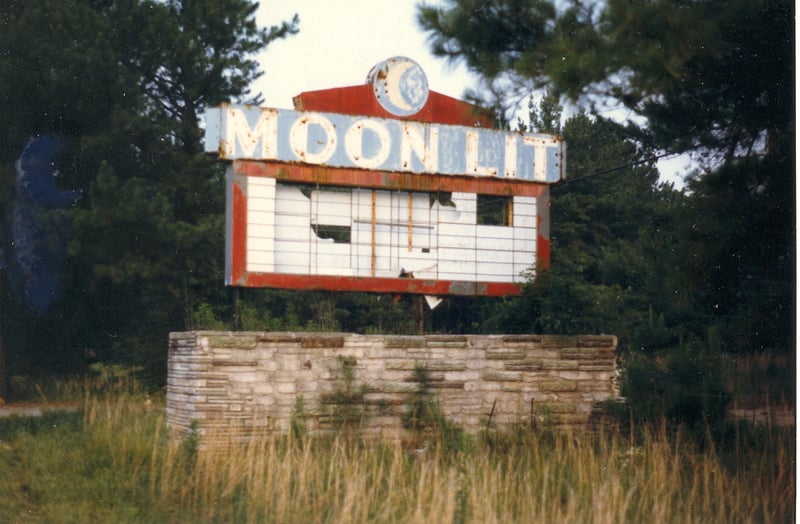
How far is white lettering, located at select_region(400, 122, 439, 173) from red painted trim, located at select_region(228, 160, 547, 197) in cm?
16

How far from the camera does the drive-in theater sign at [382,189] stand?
1468 centimetres

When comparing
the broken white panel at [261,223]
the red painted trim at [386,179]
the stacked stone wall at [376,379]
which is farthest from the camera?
the red painted trim at [386,179]

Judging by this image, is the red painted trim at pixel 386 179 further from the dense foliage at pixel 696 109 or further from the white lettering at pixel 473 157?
the dense foliage at pixel 696 109

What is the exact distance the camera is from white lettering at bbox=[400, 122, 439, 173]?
50.6ft

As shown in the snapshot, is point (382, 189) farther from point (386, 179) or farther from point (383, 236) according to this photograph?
point (383, 236)

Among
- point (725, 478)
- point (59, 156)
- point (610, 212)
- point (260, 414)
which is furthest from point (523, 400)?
point (610, 212)

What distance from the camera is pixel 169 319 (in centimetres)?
2436

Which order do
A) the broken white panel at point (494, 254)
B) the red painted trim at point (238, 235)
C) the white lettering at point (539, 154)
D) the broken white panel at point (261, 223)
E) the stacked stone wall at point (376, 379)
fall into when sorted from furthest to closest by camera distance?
the white lettering at point (539, 154)
the broken white panel at point (494, 254)
the broken white panel at point (261, 223)
the red painted trim at point (238, 235)
the stacked stone wall at point (376, 379)

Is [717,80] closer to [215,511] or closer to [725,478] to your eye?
[725,478]

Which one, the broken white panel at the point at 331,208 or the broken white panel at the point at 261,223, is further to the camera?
the broken white panel at the point at 331,208

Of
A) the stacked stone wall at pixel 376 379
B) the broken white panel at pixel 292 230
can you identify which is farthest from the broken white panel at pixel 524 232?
the broken white panel at pixel 292 230

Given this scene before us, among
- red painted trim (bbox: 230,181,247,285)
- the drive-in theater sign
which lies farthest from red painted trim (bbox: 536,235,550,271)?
red painted trim (bbox: 230,181,247,285)

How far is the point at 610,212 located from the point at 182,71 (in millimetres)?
16850

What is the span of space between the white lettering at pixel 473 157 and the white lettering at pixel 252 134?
2.84 meters
